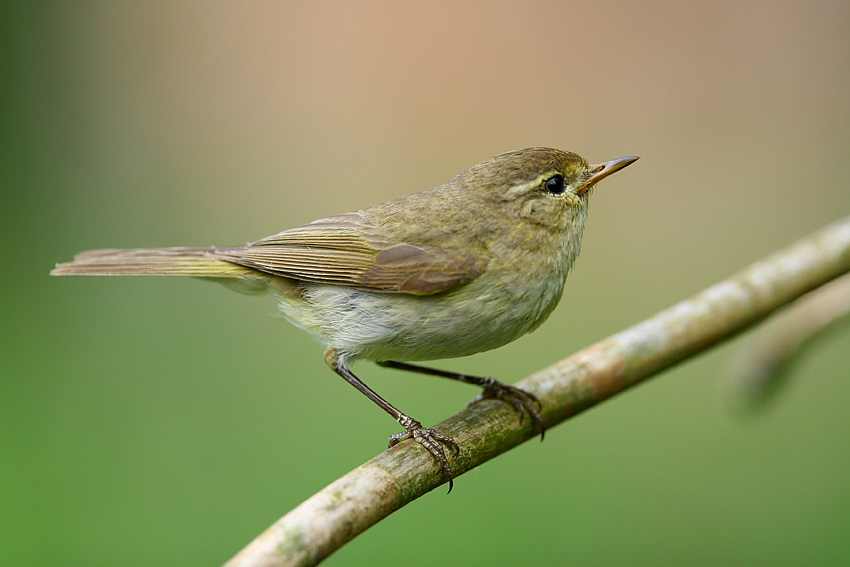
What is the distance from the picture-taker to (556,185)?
9.79 ft

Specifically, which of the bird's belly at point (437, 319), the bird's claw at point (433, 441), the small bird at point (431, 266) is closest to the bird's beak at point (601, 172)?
the small bird at point (431, 266)

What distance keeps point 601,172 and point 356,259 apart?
100 centimetres

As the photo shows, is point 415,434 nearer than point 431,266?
Yes

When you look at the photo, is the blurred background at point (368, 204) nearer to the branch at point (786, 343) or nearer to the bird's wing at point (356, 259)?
the branch at point (786, 343)

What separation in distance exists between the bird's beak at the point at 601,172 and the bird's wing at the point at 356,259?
1.68 ft

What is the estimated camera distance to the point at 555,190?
9.80 feet

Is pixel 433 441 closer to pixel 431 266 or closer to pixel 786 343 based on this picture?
pixel 431 266

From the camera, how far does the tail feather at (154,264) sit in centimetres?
321

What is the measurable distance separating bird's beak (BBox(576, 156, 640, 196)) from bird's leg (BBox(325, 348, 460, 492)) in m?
1.09

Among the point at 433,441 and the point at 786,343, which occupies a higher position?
the point at 433,441

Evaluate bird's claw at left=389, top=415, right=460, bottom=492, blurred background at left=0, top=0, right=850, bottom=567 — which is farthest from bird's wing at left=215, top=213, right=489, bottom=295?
blurred background at left=0, top=0, right=850, bottom=567

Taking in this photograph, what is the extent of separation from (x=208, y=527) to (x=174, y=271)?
1.56 m

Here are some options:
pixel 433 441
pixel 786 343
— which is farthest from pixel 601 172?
pixel 786 343

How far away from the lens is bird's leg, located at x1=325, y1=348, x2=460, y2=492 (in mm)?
2512
